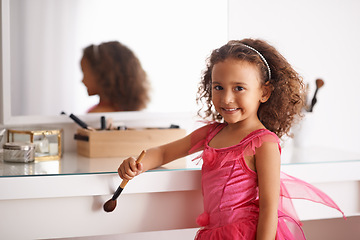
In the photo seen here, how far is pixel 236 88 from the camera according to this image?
1.17 m

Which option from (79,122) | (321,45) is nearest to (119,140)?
(79,122)

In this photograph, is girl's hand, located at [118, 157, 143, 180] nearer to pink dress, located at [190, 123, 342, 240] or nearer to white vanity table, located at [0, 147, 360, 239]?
white vanity table, located at [0, 147, 360, 239]

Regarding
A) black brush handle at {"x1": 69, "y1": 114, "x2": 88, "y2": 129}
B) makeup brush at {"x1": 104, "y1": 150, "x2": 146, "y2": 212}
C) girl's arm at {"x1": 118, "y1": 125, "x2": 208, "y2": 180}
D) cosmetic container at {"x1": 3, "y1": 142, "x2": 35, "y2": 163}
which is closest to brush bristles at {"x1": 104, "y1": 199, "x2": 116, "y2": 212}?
makeup brush at {"x1": 104, "y1": 150, "x2": 146, "y2": 212}

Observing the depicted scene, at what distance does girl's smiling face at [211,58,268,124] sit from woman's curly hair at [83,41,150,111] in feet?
1.68

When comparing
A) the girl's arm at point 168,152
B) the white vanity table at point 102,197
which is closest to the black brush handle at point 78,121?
the white vanity table at point 102,197

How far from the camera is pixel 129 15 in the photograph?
5.33 ft

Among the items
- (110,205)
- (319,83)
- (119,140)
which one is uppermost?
(319,83)

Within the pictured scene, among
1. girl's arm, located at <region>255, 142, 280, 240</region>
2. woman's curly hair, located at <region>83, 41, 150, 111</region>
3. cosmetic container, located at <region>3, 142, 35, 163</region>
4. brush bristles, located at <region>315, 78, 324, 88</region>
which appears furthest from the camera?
brush bristles, located at <region>315, 78, 324, 88</region>

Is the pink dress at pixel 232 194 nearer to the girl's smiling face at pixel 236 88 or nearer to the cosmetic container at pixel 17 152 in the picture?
the girl's smiling face at pixel 236 88

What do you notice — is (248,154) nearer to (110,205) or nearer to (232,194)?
(232,194)

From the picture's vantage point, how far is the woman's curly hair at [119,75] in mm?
1607

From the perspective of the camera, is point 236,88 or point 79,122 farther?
point 79,122

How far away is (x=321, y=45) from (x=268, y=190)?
36.4 inches

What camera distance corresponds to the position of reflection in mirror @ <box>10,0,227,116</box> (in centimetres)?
155
